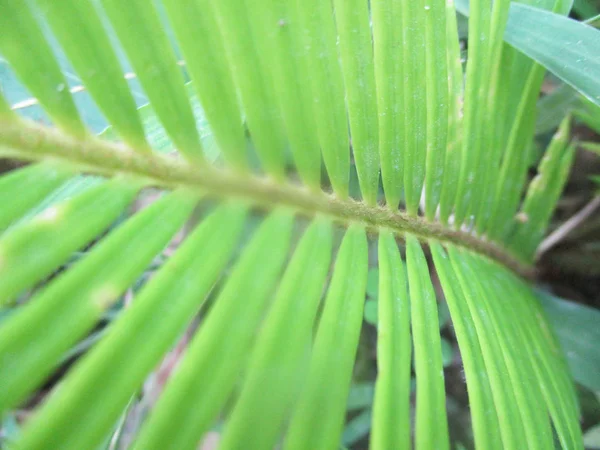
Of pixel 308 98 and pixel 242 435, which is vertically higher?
pixel 308 98

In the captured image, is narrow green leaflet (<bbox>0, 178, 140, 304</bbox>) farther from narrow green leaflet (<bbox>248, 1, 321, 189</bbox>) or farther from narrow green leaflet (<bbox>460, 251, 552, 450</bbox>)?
narrow green leaflet (<bbox>460, 251, 552, 450</bbox>)

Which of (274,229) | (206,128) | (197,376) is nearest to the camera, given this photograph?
(197,376)

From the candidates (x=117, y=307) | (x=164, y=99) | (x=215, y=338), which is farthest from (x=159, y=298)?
(x=117, y=307)

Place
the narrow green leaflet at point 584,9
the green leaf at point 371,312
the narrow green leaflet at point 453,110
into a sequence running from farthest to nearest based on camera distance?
the narrow green leaflet at point 584,9 → the green leaf at point 371,312 → the narrow green leaflet at point 453,110

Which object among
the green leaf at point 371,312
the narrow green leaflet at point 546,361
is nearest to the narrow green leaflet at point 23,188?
the narrow green leaflet at point 546,361

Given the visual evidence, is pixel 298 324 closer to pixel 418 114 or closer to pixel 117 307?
pixel 418 114

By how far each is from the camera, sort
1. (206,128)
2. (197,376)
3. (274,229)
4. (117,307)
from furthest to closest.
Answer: (117,307), (206,128), (274,229), (197,376)

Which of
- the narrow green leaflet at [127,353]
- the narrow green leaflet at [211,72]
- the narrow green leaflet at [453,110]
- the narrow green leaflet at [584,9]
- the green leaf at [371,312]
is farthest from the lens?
the narrow green leaflet at [584,9]

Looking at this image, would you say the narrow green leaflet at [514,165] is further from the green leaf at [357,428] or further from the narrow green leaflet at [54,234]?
the narrow green leaflet at [54,234]
